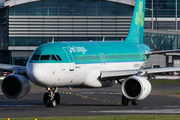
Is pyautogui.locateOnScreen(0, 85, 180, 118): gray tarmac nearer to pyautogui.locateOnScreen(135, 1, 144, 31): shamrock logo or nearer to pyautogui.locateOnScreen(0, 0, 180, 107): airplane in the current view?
pyautogui.locateOnScreen(0, 0, 180, 107): airplane

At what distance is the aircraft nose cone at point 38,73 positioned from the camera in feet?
83.8

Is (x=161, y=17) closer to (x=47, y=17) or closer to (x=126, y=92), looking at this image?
(x=47, y=17)

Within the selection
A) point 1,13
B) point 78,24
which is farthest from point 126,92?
point 1,13

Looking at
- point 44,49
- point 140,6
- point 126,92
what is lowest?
point 126,92

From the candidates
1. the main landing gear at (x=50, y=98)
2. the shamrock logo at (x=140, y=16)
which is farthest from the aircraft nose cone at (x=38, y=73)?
the shamrock logo at (x=140, y=16)

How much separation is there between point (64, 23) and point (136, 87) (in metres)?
43.5

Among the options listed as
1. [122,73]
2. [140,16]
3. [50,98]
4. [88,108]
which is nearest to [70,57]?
[50,98]

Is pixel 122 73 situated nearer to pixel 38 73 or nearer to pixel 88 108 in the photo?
pixel 88 108

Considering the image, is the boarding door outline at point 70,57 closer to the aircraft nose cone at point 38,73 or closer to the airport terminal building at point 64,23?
the aircraft nose cone at point 38,73

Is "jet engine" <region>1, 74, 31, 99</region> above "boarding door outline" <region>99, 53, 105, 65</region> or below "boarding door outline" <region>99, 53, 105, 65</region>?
below

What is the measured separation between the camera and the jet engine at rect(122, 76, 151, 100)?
27562 millimetres

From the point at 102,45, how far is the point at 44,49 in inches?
294

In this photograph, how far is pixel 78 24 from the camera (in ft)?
232

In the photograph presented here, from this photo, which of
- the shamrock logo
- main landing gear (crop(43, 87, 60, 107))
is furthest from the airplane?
the shamrock logo
